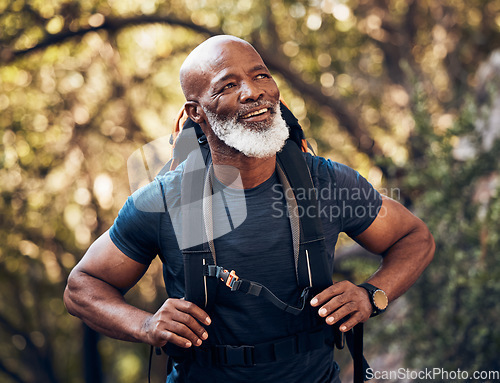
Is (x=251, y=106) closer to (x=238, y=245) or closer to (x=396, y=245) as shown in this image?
(x=238, y=245)

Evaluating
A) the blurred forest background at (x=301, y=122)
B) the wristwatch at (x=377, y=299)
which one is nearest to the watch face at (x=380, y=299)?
the wristwatch at (x=377, y=299)

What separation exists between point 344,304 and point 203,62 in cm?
104

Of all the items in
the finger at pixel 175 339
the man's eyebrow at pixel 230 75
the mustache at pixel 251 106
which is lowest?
the finger at pixel 175 339

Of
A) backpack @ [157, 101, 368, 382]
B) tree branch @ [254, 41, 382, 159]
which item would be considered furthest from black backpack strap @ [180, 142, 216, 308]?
tree branch @ [254, 41, 382, 159]

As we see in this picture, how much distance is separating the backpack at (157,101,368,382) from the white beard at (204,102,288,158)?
0.34ft

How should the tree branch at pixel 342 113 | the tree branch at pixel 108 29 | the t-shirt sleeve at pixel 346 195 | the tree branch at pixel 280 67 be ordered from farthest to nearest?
the tree branch at pixel 342 113 → the tree branch at pixel 280 67 → the tree branch at pixel 108 29 → the t-shirt sleeve at pixel 346 195

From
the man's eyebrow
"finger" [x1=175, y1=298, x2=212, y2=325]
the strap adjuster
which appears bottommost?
the strap adjuster

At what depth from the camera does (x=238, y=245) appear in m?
2.09

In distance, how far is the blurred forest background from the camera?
4.43 m

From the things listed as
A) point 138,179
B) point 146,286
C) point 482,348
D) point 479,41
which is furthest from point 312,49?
point 138,179

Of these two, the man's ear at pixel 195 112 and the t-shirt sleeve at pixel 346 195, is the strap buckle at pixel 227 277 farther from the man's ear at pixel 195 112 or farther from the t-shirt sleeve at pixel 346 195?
the man's ear at pixel 195 112

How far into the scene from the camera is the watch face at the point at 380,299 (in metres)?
2.15

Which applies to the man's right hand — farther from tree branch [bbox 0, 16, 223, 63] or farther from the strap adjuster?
tree branch [bbox 0, 16, 223, 63]

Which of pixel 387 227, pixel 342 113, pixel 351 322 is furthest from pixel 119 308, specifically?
pixel 342 113
